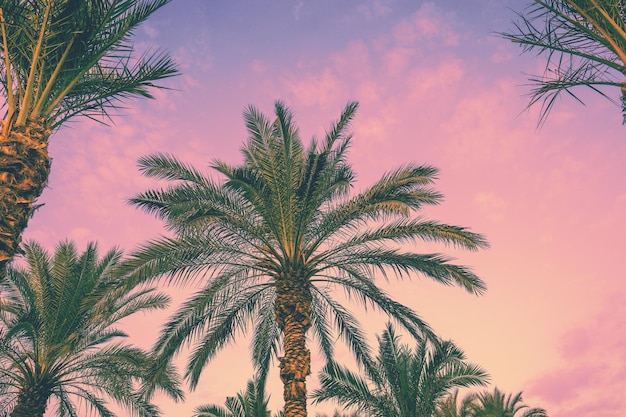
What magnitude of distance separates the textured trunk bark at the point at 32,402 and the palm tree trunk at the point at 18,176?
412 inches

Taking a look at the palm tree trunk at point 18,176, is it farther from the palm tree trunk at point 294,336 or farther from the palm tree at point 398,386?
the palm tree at point 398,386

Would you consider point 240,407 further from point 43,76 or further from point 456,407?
point 43,76

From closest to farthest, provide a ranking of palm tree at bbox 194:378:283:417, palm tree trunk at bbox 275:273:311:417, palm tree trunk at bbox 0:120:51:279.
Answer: palm tree trunk at bbox 0:120:51:279 → palm tree trunk at bbox 275:273:311:417 → palm tree at bbox 194:378:283:417

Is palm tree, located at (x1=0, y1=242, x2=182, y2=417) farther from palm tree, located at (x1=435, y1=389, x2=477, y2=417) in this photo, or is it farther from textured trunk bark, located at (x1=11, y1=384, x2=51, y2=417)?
palm tree, located at (x1=435, y1=389, x2=477, y2=417)

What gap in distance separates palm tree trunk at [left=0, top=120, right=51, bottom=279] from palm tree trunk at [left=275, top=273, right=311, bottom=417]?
22.1 feet

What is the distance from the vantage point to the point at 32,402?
15195 mm

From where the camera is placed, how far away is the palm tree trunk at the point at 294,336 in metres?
12.1

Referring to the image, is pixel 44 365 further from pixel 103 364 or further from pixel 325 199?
pixel 325 199

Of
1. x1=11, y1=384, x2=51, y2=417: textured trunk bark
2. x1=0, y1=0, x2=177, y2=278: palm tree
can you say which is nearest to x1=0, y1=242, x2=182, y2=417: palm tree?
x1=11, y1=384, x2=51, y2=417: textured trunk bark

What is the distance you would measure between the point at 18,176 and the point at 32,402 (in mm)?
10973

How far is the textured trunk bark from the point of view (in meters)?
15.0

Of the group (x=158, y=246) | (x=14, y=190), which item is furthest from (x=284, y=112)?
(x=14, y=190)

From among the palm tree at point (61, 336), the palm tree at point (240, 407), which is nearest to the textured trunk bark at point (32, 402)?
the palm tree at point (61, 336)

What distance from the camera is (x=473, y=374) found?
52.8ft
